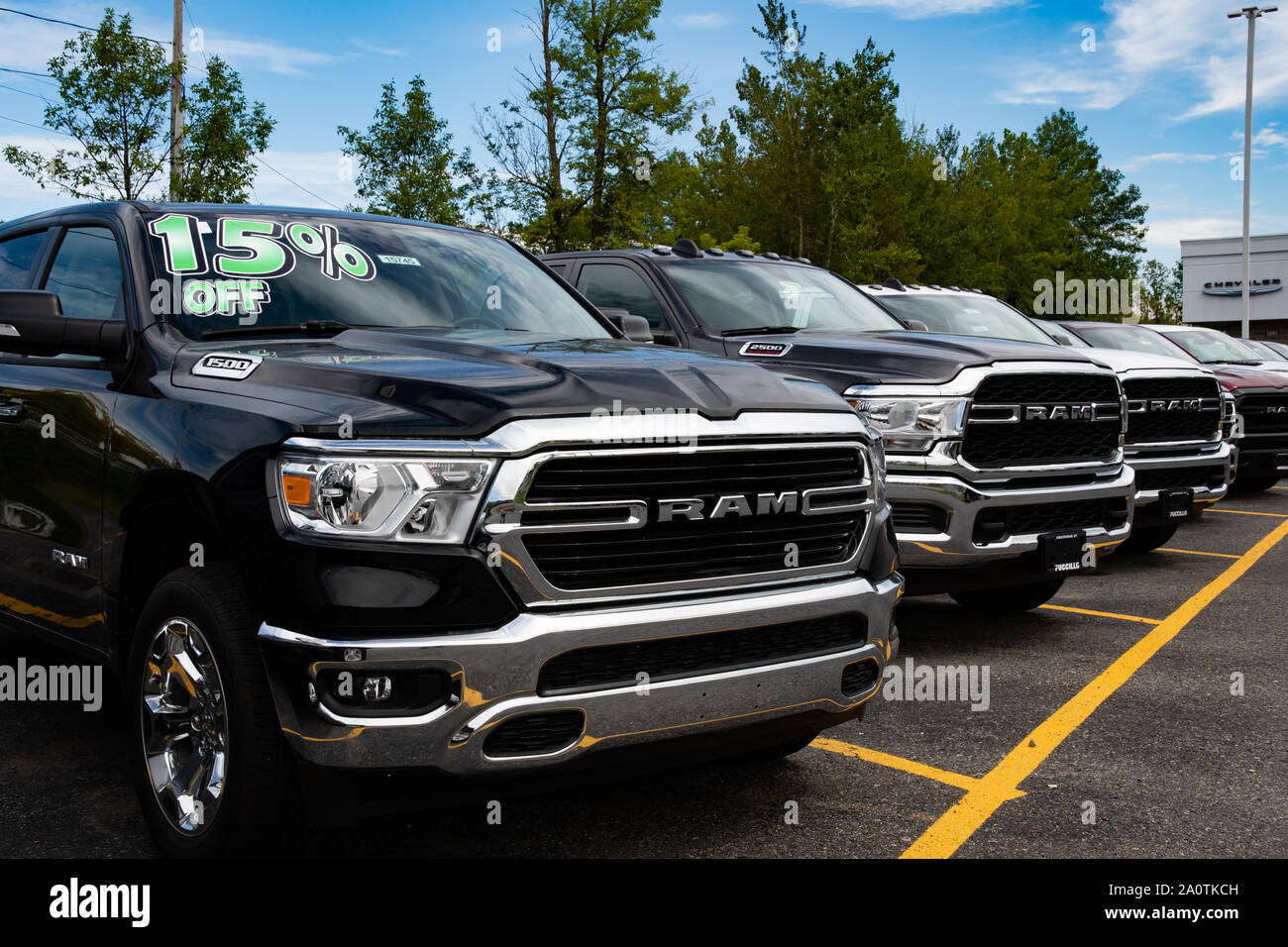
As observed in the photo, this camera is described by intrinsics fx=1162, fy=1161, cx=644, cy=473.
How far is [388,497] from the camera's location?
8.96 ft

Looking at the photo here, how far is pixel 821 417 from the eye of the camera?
337 centimetres

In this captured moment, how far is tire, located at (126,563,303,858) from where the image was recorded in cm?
284

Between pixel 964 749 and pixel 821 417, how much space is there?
176cm

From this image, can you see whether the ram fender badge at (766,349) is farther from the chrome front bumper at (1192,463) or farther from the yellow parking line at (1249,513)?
the yellow parking line at (1249,513)

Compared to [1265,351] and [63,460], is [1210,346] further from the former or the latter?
[63,460]

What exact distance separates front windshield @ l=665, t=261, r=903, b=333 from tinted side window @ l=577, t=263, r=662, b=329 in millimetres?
201

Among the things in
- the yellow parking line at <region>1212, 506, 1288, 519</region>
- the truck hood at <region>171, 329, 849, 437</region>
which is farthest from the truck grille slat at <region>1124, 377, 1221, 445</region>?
the truck hood at <region>171, 329, 849, 437</region>

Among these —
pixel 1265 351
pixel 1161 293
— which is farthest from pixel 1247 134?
pixel 1161 293

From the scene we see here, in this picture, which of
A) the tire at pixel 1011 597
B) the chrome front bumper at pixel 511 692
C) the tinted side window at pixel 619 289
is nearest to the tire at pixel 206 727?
the chrome front bumper at pixel 511 692

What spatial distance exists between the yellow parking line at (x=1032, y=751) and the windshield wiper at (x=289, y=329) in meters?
2.46

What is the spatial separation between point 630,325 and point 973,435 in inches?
75.1

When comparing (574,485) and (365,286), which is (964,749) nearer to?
(574,485)

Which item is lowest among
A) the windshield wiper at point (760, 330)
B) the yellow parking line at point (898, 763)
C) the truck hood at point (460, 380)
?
the yellow parking line at point (898, 763)

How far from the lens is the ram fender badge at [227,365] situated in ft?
10.8
